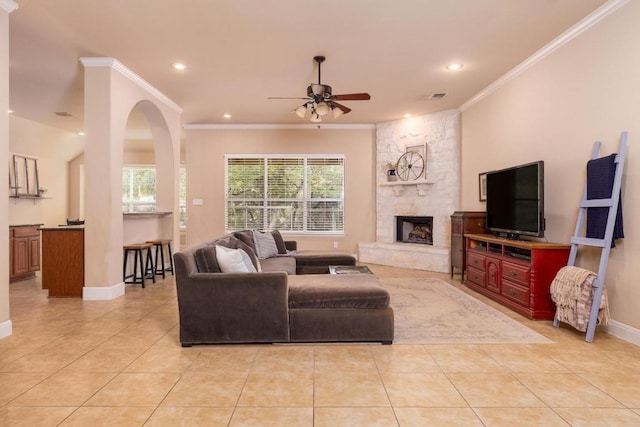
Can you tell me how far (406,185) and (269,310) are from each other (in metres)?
4.97

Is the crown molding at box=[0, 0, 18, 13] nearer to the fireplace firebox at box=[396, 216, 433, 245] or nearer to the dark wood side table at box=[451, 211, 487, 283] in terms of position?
the dark wood side table at box=[451, 211, 487, 283]

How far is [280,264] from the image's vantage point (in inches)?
180

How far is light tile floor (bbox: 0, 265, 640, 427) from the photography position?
1.94 m

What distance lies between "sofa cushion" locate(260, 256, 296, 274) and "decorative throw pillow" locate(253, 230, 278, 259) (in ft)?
0.43

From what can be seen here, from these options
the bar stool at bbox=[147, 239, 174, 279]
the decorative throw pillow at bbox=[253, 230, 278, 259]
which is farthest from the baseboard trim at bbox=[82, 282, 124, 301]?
the decorative throw pillow at bbox=[253, 230, 278, 259]

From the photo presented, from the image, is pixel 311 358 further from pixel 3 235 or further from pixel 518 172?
pixel 518 172

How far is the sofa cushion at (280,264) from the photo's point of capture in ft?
14.1

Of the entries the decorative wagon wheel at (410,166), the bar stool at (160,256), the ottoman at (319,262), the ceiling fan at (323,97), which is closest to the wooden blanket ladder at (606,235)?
the ceiling fan at (323,97)

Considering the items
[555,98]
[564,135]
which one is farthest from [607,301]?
[555,98]

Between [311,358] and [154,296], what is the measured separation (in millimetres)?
2853

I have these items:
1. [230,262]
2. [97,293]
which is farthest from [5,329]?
[230,262]

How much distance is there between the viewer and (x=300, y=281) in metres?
3.24

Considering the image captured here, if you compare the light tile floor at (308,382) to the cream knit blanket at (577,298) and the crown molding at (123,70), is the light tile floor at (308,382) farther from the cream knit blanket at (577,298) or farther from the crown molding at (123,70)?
the crown molding at (123,70)

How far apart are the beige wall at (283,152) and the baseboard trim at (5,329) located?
14.7 feet
